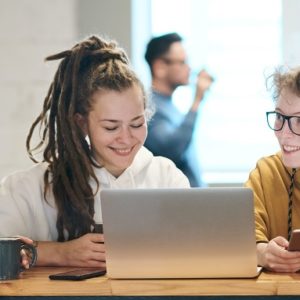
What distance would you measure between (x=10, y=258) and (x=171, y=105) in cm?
190

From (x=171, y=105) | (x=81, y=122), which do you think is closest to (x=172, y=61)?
(x=171, y=105)

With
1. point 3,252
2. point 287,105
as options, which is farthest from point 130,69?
point 3,252

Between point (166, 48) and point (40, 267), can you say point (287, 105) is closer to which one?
point (40, 267)

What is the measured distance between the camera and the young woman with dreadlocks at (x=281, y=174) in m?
2.14

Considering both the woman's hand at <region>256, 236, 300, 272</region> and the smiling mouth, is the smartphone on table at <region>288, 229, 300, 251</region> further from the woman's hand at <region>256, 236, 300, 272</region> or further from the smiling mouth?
the smiling mouth

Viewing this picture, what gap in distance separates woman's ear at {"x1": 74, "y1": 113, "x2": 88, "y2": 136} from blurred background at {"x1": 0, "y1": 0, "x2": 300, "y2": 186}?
152cm

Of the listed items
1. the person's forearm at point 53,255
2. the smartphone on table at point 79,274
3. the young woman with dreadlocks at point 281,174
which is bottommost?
the person's forearm at point 53,255

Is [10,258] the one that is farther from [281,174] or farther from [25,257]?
[281,174]

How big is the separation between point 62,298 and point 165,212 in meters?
0.26

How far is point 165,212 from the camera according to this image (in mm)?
1759

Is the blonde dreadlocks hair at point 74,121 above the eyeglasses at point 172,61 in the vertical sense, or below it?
below

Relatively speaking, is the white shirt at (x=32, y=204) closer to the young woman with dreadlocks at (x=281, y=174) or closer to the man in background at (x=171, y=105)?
the young woman with dreadlocks at (x=281, y=174)

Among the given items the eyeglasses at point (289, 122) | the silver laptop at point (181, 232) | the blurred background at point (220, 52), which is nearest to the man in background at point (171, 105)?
the blurred background at point (220, 52)

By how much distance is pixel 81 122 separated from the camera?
236 centimetres
